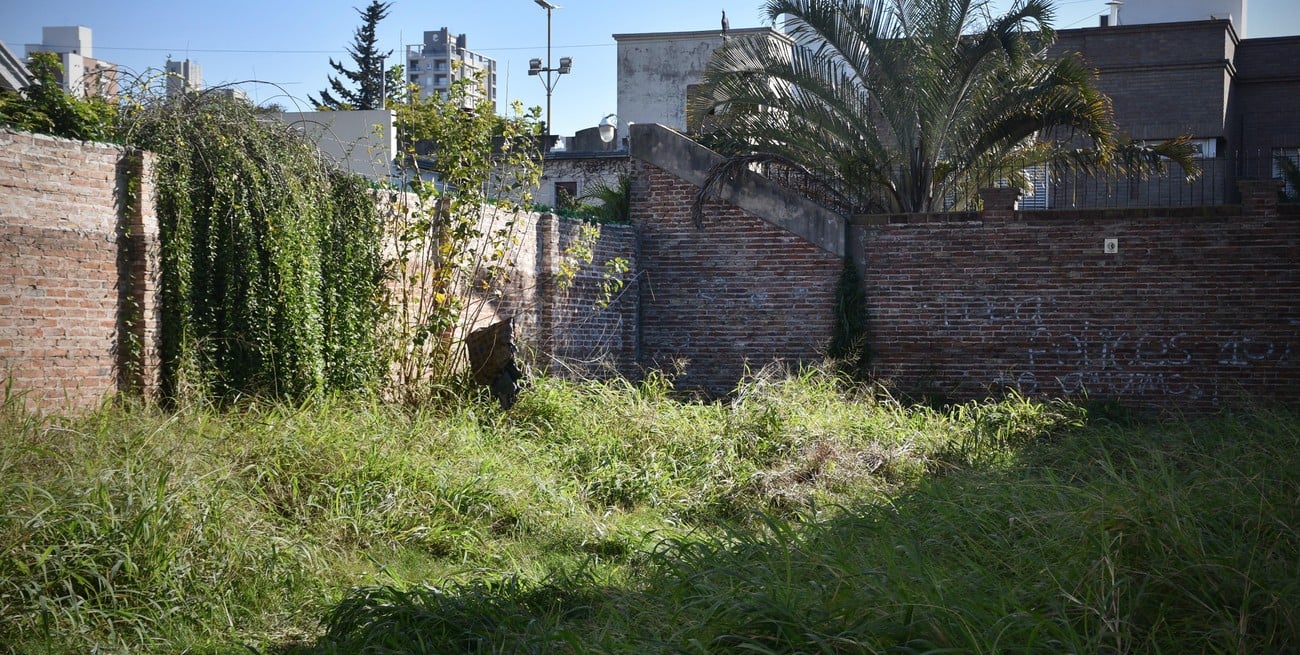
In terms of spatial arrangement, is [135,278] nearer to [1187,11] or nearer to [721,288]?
[721,288]

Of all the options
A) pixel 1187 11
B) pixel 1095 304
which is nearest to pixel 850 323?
pixel 1095 304

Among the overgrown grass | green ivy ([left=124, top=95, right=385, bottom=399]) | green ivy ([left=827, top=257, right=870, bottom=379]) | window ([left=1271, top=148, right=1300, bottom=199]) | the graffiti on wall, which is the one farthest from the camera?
window ([left=1271, top=148, right=1300, bottom=199])

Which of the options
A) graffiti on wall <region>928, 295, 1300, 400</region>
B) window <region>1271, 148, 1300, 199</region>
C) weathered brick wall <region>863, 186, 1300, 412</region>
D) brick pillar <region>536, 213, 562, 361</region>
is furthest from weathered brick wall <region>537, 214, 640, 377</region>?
window <region>1271, 148, 1300, 199</region>

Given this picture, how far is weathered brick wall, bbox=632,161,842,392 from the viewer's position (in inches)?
512

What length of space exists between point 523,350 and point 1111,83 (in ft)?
54.0

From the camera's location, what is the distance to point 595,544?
6.57m

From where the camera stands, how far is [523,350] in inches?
437

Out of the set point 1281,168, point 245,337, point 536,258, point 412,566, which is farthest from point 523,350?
point 1281,168

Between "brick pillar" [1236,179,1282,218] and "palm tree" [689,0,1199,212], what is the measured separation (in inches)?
36.0

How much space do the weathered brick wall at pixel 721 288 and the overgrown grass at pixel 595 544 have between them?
4.69 m

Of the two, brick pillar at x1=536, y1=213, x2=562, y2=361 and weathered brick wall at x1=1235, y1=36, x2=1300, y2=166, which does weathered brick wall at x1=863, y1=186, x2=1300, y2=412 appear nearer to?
brick pillar at x1=536, y1=213, x2=562, y2=361

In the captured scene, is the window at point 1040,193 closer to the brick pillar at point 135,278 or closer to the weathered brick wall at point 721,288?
the weathered brick wall at point 721,288

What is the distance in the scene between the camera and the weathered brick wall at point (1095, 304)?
37.8 ft

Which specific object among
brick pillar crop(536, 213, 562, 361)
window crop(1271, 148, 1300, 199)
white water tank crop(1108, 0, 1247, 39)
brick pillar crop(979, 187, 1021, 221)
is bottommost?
brick pillar crop(536, 213, 562, 361)
